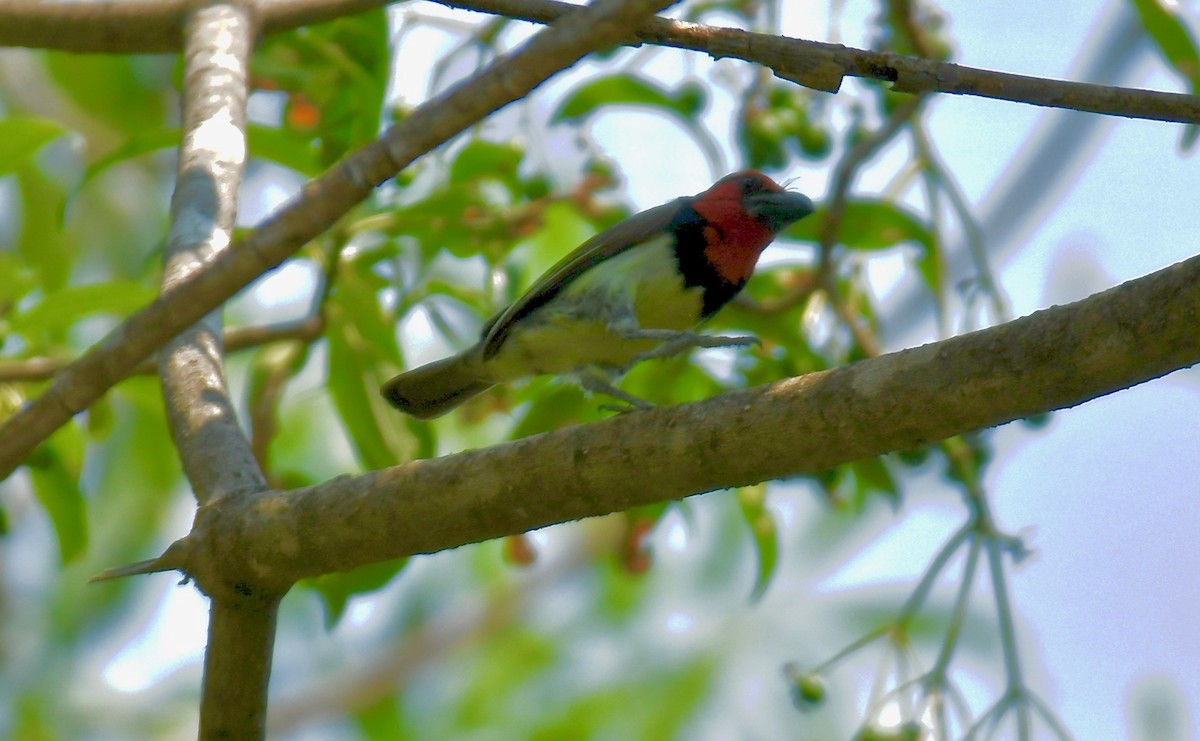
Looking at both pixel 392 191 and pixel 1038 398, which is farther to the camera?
pixel 392 191

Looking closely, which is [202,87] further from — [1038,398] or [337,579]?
[1038,398]

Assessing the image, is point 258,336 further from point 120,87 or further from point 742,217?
point 120,87

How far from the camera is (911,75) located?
2.14 m

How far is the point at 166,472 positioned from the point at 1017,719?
14.7ft

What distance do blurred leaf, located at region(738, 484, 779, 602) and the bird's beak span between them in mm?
823

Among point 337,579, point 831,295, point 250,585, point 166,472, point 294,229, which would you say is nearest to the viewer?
point 294,229

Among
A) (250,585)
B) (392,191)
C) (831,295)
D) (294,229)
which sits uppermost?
(392,191)

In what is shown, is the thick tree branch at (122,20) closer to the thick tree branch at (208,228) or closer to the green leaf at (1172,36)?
the thick tree branch at (208,228)

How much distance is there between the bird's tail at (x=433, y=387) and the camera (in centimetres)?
365

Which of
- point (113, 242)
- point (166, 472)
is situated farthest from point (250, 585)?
point (113, 242)

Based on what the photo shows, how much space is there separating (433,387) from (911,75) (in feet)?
6.37

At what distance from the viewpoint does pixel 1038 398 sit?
1.84 metres

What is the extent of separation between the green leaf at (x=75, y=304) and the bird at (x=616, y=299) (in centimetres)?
76

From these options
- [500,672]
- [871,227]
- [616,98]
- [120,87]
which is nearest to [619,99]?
[616,98]
